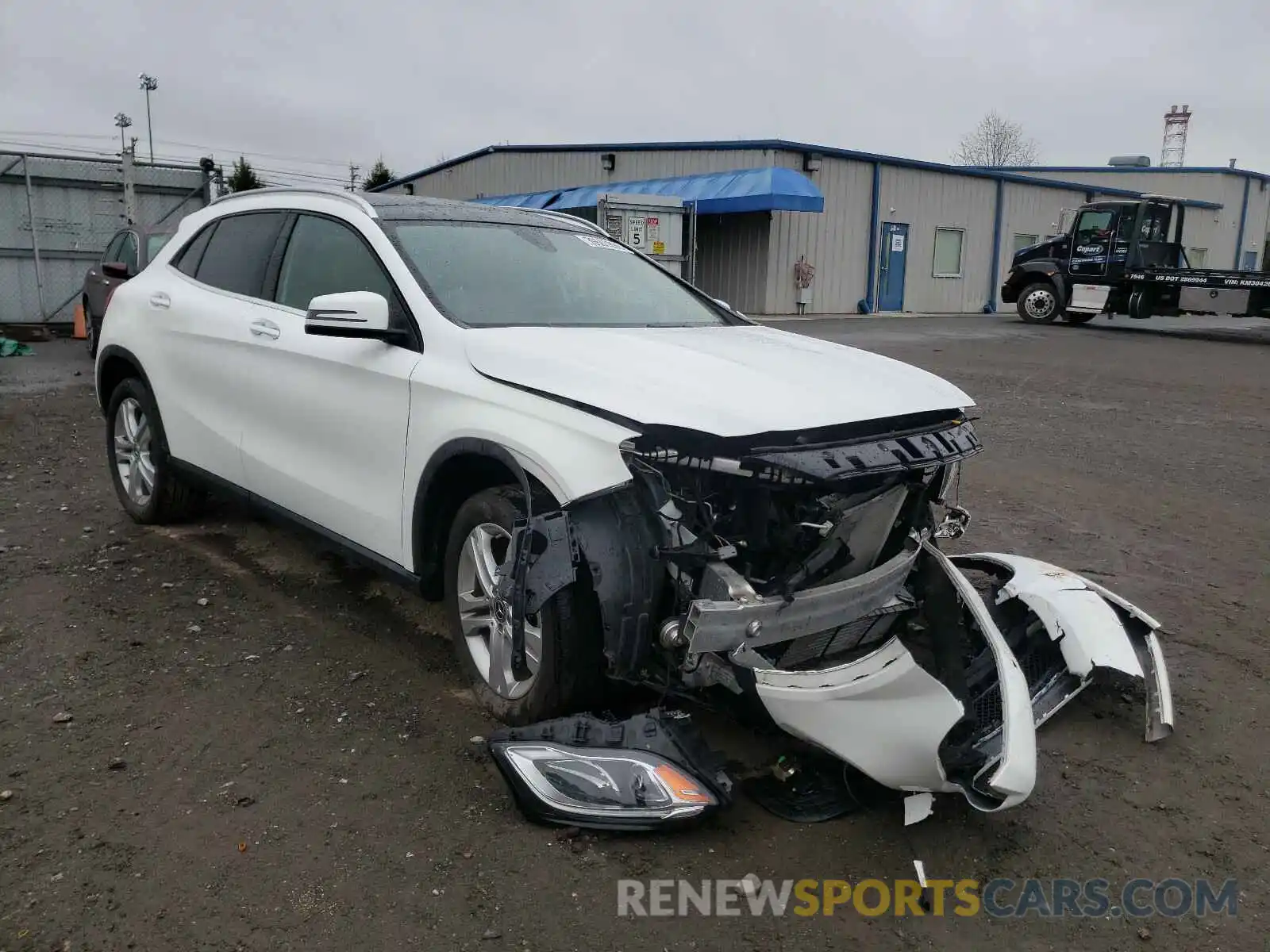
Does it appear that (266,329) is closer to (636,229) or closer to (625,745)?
(625,745)

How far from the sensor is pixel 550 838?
9.46 ft

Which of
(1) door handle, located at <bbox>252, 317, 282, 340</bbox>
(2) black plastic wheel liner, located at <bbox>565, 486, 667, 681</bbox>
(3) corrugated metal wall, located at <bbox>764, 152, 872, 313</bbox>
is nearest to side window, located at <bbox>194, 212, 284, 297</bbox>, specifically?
(1) door handle, located at <bbox>252, 317, 282, 340</bbox>

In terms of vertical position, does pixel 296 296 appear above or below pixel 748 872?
above

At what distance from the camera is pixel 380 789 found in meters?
3.11

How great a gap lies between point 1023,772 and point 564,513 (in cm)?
146

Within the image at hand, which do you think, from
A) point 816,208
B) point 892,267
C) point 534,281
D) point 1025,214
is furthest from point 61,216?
point 1025,214

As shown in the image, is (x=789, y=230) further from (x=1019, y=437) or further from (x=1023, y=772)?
(x=1023, y=772)

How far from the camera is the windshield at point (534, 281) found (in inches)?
149

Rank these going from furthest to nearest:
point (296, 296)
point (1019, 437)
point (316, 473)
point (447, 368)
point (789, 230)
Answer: point (789, 230) → point (1019, 437) → point (296, 296) → point (316, 473) → point (447, 368)

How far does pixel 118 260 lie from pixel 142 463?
8801mm

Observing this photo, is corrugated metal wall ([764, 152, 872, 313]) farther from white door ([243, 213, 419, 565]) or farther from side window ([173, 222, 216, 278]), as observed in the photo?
white door ([243, 213, 419, 565])

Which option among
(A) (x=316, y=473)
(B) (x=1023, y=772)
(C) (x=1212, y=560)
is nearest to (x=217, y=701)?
(A) (x=316, y=473)

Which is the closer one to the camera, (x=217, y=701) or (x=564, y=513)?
(x=564, y=513)

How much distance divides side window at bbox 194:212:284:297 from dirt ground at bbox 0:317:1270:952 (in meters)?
1.42
